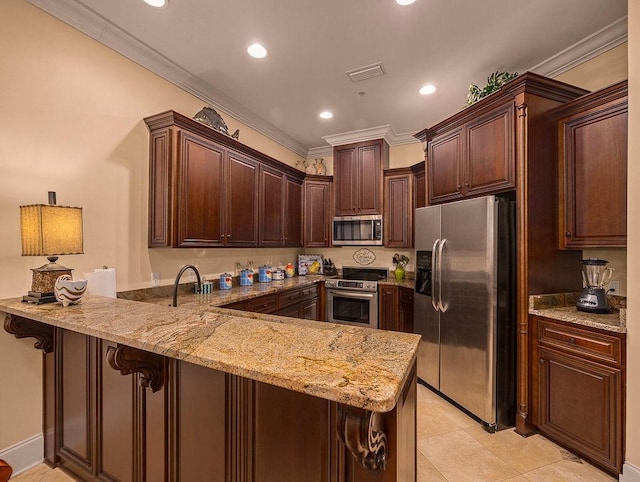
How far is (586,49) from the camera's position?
2512 mm

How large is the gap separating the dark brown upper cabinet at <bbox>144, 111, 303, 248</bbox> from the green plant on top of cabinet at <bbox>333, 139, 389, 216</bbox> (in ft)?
3.93

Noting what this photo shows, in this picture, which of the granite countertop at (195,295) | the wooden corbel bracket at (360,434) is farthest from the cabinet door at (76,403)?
the wooden corbel bracket at (360,434)

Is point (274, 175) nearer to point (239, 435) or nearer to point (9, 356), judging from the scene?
point (9, 356)

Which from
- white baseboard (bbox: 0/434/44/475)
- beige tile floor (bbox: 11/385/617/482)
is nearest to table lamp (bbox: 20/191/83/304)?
white baseboard (bbox: 0/434/44/475)

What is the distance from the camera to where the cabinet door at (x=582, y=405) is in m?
1.84

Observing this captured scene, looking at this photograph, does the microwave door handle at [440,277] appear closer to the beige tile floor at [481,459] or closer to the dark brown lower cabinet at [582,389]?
the dark brown lower cabinet at [582,389]

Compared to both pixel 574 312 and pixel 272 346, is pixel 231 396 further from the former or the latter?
pixel 574 312

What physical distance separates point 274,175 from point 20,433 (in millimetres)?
3163

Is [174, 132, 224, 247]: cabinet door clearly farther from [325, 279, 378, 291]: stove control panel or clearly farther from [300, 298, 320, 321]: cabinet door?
[325, 279, 378, 291]: stove control panel

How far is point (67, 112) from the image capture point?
2119 mm

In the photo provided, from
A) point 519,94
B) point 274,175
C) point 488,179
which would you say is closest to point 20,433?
point 274,175

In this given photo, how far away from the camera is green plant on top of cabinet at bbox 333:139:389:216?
440 cm

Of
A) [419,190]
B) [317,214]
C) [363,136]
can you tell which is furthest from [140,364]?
[363,136]

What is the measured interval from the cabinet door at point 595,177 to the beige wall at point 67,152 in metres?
3.35
